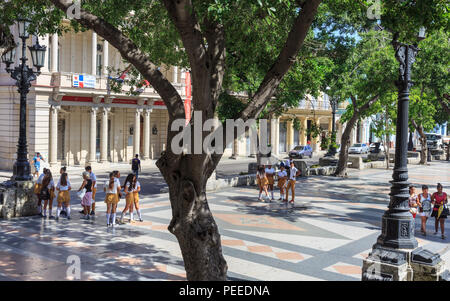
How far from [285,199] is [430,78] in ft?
33.5

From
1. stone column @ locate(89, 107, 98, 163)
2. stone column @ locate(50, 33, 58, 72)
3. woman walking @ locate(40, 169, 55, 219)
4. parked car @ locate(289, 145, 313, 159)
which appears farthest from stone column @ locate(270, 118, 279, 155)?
woman walking @ locate(40, 169, 55, 219)

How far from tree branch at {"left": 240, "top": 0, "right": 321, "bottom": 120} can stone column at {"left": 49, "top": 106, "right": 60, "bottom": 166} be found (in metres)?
22.6

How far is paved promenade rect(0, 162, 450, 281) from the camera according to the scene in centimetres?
919

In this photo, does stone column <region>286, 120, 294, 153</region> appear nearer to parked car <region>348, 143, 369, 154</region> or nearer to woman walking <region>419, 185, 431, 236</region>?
parked car <region>348, 143, 369, 154</region>

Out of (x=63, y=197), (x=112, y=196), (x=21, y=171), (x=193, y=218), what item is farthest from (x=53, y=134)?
(x=193, y=218)

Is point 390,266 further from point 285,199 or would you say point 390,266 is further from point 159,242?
point 285,199

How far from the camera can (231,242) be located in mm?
11578

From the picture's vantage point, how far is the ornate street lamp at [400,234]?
7.77m

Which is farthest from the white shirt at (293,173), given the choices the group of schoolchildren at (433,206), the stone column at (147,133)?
the stone column at (147,133)

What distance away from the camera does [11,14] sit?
972 centimetres

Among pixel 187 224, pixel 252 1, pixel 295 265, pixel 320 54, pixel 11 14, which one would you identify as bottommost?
pixel 295 265

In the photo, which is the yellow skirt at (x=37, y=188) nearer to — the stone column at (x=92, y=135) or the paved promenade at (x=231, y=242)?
the paved promenade at (x=231, y=242)

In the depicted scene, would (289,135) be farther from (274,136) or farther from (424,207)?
(424,207)
